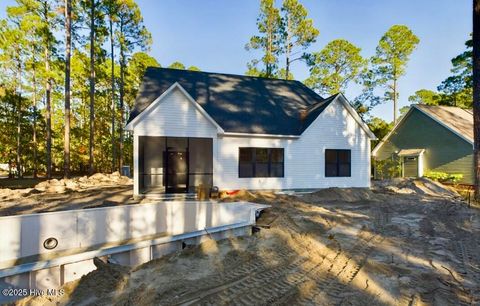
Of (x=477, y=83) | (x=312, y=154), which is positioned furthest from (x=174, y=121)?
(x=477, y=83)

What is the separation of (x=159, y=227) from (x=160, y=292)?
701cm

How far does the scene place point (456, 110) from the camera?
24.1m

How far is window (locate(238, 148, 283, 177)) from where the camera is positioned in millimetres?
14516

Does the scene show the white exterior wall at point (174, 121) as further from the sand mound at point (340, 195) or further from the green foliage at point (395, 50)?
the green foliage at point (395, 50)

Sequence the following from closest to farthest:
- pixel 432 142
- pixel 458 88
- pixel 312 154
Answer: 1. pixel 312 154
2. pixel 432 142
3. pixel 458 88

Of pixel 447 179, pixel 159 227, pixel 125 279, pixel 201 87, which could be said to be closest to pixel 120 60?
pixel 201 87

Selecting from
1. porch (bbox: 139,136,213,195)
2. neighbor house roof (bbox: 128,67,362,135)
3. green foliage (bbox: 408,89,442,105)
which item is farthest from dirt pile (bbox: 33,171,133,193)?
green foliage (bbox: 408,89,442,105)

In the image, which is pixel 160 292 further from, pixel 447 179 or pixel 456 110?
pixel 456 110

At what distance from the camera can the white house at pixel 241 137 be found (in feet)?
44.0

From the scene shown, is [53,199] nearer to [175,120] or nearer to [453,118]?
[175,120]

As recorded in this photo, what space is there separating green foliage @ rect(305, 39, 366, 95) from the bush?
16177mm

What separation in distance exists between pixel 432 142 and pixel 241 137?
670 inches

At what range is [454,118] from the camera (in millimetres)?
21656

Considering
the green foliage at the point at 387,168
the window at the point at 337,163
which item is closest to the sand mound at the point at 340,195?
the window at the point at 337,163
